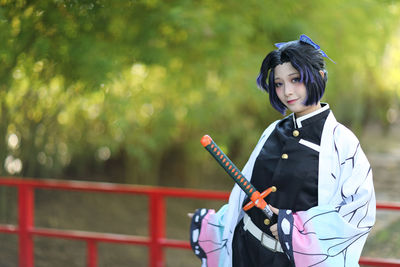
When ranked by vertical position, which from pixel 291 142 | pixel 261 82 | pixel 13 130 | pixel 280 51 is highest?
pixel 280 51

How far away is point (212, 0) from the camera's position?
418 cm

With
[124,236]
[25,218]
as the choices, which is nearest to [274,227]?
[124,236]

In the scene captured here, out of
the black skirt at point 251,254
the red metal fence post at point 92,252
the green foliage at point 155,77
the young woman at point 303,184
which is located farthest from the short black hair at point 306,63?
the red metal fence post at point 92,252

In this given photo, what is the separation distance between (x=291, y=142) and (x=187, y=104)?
4.66 m

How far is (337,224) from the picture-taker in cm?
→ 169

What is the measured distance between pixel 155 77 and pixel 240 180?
17.7 feet

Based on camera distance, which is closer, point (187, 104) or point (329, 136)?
point (329, 136)

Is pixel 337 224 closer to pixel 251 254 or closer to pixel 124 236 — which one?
pixel 251 254

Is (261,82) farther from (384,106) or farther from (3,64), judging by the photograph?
(384,106)

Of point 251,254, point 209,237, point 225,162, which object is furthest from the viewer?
point 209,237

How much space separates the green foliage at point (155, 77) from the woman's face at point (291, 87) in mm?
1479

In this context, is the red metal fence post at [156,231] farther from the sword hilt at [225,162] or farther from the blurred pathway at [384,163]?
the blurred pathway at [384,163]

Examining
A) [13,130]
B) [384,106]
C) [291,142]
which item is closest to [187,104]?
[13,130]

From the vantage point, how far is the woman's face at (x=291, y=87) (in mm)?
1808
